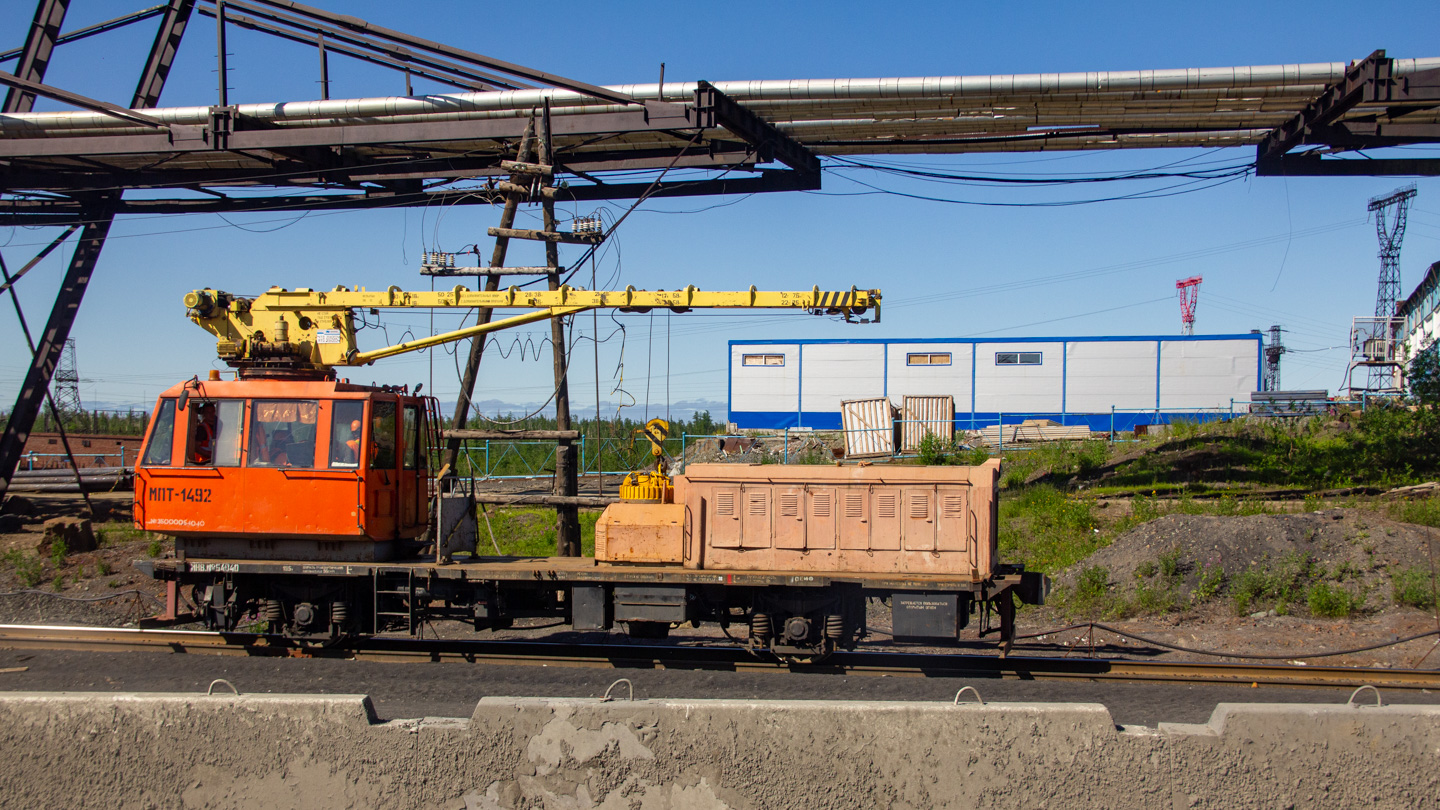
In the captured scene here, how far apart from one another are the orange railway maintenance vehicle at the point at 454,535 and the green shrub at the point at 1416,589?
21.3 ft

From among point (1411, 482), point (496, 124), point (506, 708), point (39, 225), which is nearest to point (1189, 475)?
point (1411, 482)

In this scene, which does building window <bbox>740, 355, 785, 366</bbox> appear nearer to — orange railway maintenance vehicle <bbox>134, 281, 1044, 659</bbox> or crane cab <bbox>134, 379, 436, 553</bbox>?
orange railway maintenance vehicle <bbox>134, 281, 1044, 659</bbox>

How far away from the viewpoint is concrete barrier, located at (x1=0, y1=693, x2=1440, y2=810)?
4.17m

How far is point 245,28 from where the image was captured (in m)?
16.0

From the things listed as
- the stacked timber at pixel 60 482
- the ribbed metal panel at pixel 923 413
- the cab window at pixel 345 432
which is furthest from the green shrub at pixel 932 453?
the stacked timber at pixel 60 482

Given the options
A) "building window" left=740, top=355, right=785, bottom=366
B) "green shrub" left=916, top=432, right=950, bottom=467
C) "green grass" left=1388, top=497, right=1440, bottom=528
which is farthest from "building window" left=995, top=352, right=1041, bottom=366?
"green grass" left=1388, top=497, right=1440, bottom=528

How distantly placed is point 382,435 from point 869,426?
872 inches

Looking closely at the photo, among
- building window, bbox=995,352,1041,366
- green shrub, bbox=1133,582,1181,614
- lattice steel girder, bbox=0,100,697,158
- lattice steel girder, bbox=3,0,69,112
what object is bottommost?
green shrub, bbox=1133,582,1181,614

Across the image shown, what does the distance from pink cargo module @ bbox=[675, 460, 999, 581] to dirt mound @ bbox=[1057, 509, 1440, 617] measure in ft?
15.8

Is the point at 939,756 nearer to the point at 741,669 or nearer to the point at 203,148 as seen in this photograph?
the point at 741,669

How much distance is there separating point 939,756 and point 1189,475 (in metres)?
17.3

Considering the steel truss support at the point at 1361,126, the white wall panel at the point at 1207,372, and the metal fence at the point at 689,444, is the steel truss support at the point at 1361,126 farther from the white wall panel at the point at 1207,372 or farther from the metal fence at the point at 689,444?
the white wall panel at the point at 1207,372

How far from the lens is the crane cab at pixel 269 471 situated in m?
9.62

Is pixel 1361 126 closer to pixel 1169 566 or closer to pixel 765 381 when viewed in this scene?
pixel 1169 566
